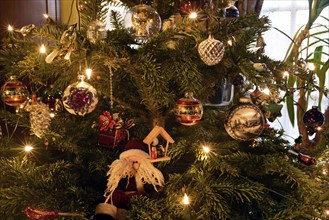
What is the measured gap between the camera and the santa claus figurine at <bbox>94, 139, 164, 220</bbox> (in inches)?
25.1

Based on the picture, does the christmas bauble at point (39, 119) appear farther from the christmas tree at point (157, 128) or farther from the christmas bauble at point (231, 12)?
the christmas bauble at point (231, 12)

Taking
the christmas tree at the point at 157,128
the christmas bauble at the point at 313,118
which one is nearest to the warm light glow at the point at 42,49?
the christmas tree at the point at 157,128

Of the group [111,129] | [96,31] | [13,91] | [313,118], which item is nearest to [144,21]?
[96,31]

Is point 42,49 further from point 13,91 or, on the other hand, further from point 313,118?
point 313,118

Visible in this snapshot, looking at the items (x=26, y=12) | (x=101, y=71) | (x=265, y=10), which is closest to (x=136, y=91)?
(x=101, y=71)

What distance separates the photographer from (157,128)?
64 cm

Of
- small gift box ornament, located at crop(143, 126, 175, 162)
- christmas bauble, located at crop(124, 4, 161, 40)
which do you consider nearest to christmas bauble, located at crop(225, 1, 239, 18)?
christmas bauble, located at crop(124, 4, 161, 40)

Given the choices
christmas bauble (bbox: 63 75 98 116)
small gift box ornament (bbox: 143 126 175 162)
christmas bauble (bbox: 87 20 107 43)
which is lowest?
small gift box ornament (bbox: 143 126 175 162)

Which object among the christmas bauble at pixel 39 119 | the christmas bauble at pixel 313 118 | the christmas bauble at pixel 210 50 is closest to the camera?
the christmas bauble at pixel 210 50

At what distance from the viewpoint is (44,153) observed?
75 centimetres

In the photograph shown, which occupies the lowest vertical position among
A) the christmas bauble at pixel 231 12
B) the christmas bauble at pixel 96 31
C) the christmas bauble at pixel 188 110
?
the christmas bauble at pixel 188 110

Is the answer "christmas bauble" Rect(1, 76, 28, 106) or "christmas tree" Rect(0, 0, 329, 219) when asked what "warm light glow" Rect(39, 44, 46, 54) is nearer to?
"christmas tree" Rect(0, 0, 329, 219)

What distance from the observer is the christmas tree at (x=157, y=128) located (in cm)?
58

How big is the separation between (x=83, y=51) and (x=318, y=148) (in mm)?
498
